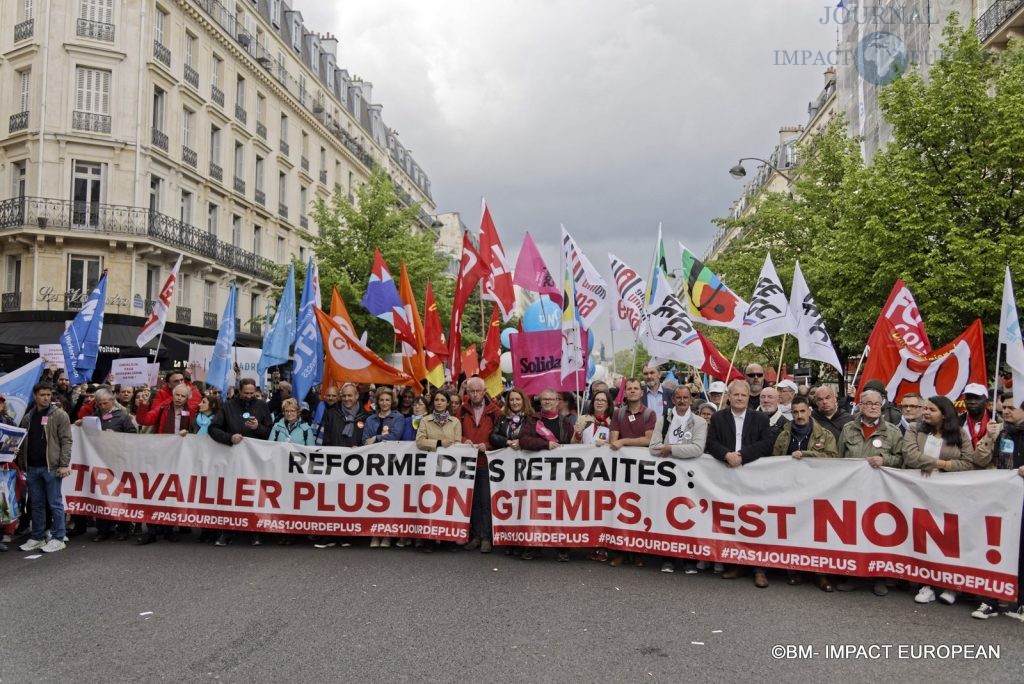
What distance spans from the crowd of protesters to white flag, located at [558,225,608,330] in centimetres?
124

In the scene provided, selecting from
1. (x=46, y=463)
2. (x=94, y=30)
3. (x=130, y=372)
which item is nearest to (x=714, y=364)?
(x=46, y=463)

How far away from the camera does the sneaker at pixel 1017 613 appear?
6.04 m

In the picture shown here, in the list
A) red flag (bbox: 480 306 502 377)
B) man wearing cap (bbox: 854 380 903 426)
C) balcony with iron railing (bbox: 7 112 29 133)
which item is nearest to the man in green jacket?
red flag (bbox: 480 306 502 377)

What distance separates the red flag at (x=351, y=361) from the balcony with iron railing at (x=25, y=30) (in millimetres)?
22071

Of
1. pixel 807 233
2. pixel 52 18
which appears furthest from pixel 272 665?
pixel 52 18

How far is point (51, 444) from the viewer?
821cm

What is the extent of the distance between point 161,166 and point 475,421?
23.7 m

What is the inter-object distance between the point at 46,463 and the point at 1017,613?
8.89 meters

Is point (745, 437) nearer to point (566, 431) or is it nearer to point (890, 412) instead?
point (566, 431)

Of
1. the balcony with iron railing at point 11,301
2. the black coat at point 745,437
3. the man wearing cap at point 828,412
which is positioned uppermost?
the balcony with iron railing at point 11,301

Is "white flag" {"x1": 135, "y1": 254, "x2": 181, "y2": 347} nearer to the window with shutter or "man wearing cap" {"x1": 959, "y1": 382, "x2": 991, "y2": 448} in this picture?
"man wearing cap" {"x1": 959, "y1": 382, "x2": 991, "y2": 448}

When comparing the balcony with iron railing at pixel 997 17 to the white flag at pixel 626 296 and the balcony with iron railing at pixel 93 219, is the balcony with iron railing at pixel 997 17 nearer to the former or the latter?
the white flag at pixel 626 296

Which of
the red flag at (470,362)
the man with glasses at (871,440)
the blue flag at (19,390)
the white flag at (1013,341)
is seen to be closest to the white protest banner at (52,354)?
the blue flag at (19,390)

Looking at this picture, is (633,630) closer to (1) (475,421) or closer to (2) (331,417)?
(1) (475,421)
